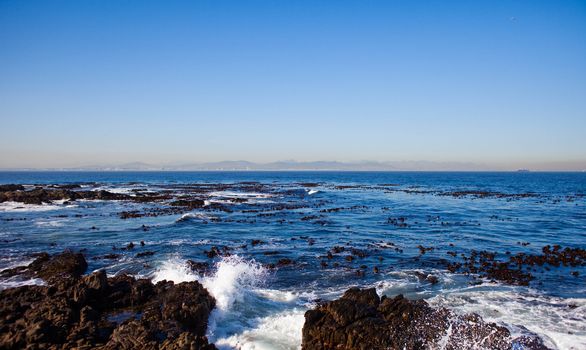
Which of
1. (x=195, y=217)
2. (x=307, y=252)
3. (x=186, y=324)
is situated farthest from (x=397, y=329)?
(x=195, y=217)

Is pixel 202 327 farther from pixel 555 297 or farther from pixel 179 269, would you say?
pixel 555 297

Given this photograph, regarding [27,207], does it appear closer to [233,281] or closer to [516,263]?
[233,281]

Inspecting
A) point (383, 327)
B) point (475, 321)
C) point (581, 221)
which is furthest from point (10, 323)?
point (581, 221)

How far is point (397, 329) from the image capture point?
11344mm

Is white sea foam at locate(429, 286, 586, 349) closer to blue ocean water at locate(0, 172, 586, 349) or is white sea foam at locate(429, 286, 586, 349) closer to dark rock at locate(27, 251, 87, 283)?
blue ocean water at locate(0, 172, 586, 349)

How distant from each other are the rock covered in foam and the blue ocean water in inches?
57.7

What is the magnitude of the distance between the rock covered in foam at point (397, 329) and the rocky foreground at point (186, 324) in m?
0.03

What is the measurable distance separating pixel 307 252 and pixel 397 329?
15.2m

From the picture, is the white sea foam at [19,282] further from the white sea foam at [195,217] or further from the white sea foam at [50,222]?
the white sea foam at [195,217]

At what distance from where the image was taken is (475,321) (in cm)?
1225

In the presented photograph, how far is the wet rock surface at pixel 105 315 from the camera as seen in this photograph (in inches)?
426

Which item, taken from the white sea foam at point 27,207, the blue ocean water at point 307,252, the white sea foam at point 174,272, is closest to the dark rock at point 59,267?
the blue ocean water at point 307,252

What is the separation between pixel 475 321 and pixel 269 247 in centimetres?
1776

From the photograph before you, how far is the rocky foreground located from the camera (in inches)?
428
